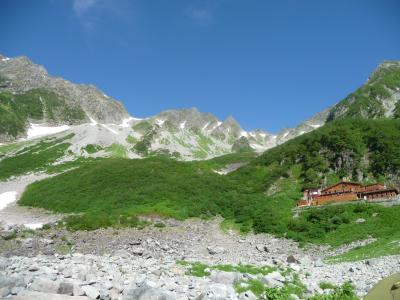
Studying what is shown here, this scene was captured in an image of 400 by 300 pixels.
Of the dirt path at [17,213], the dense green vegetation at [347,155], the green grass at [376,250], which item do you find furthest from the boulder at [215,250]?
the dense green vegetation at [347,155]

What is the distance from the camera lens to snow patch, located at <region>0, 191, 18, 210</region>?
269 feet

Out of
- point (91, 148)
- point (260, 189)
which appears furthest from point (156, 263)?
point (91, 148)

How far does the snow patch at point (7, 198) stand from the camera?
81.9 meters

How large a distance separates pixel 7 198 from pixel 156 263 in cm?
6971

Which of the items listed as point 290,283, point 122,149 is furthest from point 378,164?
point 122,149

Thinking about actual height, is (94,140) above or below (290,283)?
above

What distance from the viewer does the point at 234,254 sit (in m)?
43.3

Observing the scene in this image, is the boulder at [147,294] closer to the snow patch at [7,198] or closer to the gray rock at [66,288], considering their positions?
the gray rock at [66,288]

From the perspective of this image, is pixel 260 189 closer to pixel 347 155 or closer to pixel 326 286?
pixel 347 155

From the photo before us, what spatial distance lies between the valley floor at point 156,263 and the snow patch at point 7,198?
37.3m

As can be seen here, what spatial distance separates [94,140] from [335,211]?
149645 mm

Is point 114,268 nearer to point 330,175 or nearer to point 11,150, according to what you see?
point 330,175

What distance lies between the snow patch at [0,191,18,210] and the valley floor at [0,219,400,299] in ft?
122

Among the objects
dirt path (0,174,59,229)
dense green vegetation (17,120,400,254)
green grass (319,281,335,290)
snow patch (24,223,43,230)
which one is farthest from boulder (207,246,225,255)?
dirt path (0,174,59,229)
